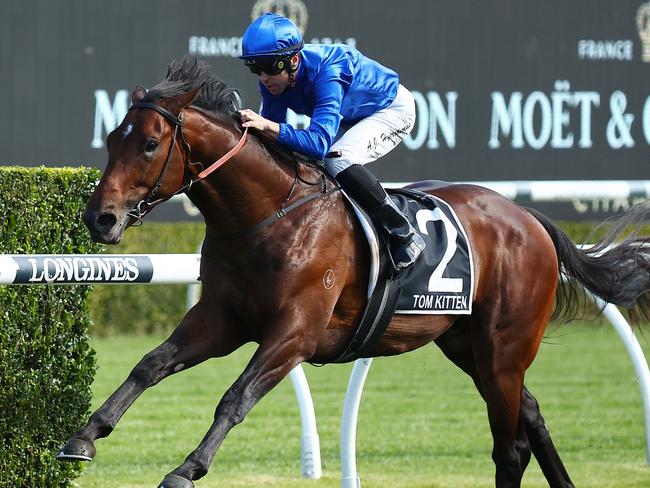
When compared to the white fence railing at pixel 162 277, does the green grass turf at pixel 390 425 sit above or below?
below

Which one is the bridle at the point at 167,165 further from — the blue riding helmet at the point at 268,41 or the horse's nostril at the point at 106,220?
the blue riding helmet at the point at 268,41

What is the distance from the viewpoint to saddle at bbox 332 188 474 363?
425 cm

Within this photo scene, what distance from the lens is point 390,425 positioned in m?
7.32

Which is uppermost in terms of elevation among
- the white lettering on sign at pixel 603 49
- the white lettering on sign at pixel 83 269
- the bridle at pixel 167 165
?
the bridle at pixel 167 165

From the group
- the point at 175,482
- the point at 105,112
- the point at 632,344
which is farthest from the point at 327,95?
the point at 105,112

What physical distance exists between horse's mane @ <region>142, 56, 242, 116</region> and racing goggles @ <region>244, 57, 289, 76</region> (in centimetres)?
11

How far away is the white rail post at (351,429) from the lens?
5.12 m

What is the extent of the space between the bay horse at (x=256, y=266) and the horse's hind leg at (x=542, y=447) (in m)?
0.14

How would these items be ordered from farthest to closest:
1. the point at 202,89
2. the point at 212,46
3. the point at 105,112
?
1. the point at 212,46
2. the point at 105,112
3. the point at 202,89

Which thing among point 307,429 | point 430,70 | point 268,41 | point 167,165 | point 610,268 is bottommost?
point 307,429

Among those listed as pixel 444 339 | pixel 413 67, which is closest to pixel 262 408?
pixel 413 67

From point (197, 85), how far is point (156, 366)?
90cm

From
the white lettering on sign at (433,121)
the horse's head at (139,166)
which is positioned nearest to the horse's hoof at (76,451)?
the horse's head at (139,166)

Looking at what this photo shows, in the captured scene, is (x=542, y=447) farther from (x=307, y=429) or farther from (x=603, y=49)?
(x=603, y=49)
